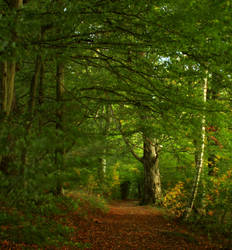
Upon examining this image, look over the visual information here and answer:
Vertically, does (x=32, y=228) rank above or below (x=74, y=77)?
below

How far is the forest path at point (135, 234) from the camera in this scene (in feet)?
21.3

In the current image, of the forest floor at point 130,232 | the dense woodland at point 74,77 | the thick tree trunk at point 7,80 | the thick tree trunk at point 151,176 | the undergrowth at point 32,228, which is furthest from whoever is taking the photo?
the thick tree trunk at point 151,176

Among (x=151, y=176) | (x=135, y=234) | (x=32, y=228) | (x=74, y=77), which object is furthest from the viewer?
(x=151, y=176)

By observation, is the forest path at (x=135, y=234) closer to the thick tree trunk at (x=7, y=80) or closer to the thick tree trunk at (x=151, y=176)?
the thick tree trunk at (x=151, y=176)

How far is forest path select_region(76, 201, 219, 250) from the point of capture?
648 cm

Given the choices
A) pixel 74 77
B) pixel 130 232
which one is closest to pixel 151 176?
pixel 130 232

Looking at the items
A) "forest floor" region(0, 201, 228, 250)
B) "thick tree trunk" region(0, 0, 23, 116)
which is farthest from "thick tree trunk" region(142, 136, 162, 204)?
"thick tree trunk" region(0, 0, 23, 116)

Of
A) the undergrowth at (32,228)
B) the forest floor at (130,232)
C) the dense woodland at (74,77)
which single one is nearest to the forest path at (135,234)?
the forest floor at (130,232)

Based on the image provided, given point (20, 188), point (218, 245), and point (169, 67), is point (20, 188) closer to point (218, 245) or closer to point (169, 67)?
point (169, 67)

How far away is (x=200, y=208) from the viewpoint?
9.59 m

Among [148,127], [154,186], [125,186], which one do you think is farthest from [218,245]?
[125,186]

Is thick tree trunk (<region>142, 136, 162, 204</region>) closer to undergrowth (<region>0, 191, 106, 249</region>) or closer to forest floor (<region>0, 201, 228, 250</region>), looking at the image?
forest floor (<region>0, 201, 228, 250</region>)

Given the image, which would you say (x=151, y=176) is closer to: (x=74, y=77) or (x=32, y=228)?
(x=74, y=77)

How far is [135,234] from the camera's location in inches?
293
